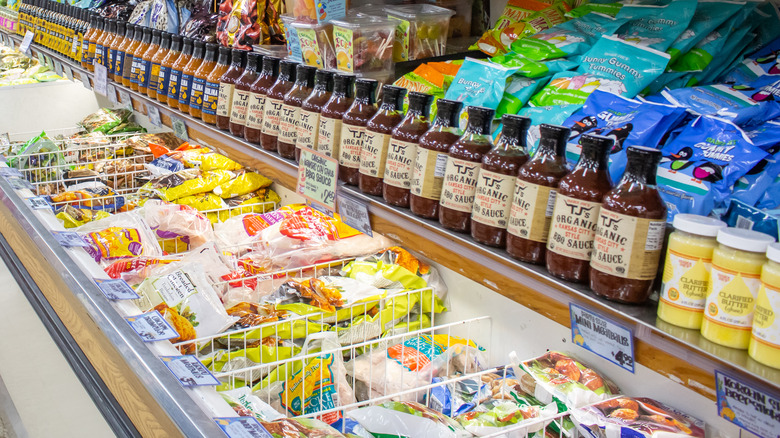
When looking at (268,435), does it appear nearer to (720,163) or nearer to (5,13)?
(720,163)

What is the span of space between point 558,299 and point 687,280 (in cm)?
20

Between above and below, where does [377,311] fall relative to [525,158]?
below

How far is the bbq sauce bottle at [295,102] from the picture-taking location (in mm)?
1561

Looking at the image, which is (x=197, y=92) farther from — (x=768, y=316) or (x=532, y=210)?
(x=768, y=316)

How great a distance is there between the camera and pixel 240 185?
2.91 m

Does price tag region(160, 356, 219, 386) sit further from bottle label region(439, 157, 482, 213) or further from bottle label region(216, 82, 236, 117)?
bottle label region(216, 82, 236, 117)

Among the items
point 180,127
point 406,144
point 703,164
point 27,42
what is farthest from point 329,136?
point 27,42

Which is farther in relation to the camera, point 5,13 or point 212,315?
point 5,13

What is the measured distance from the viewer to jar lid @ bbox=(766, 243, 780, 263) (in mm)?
705

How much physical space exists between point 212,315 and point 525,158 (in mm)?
1068

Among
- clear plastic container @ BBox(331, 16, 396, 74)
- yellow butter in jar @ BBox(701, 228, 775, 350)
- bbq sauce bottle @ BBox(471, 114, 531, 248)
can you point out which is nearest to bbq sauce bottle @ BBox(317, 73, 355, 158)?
clear plastic container @ BBox(331, 16, 396, 74)

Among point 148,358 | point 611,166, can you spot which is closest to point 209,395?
point 148,358

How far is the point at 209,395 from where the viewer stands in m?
1.23

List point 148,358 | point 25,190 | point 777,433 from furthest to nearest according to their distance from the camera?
1. point 25,190
2. point 148,358
3. point 777,433
